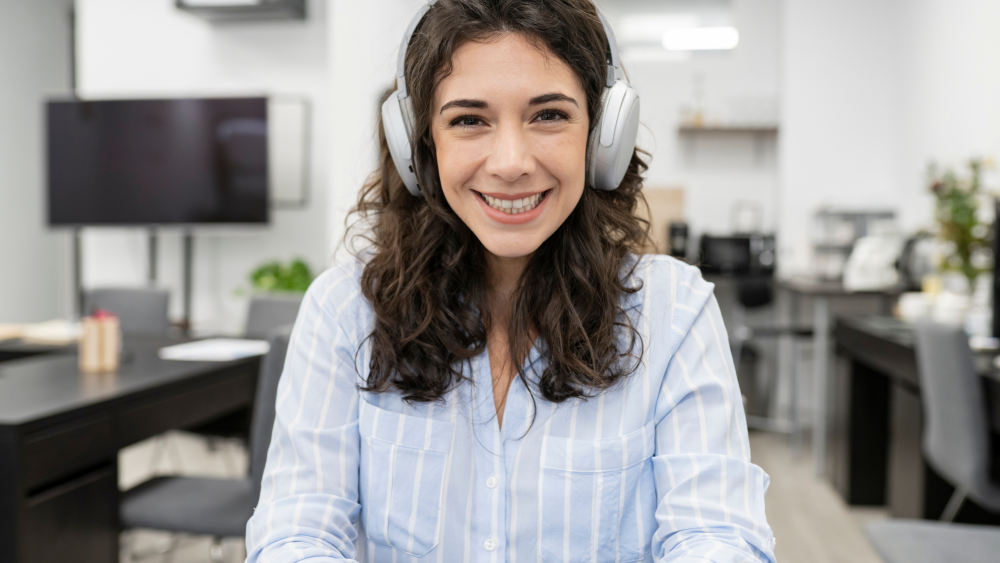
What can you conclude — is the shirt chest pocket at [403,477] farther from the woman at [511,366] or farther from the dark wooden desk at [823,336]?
the dark wooden desk at [823,336]

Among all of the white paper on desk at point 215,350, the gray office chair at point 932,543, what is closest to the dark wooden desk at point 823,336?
the gray office chair at point 932,543

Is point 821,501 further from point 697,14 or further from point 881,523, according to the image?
point 697,14

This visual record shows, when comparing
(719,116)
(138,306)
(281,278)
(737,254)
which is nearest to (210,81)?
(281,278)

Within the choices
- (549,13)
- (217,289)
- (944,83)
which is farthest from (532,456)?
(217,289)

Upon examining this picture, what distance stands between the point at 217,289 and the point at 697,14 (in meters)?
3.92

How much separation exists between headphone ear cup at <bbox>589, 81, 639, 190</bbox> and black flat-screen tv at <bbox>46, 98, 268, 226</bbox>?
3.78m

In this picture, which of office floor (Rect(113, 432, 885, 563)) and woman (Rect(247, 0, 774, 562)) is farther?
office floor (Rect(113, 432, 885, 563))

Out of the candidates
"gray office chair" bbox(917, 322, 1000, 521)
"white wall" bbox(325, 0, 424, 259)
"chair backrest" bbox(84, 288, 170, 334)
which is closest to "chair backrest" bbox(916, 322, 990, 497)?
"gray office chair" bbox(917, 322, 1000, 521)

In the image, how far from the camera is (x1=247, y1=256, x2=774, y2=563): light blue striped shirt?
36.1 inches

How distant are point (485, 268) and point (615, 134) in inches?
10.8

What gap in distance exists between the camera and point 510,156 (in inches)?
34.9

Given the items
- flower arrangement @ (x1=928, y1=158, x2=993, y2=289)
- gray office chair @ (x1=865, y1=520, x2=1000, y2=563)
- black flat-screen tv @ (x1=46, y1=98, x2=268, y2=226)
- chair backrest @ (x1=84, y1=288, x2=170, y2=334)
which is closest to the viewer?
gray office chair @ (x1=865, y1=520, x2=1000, y2=563)

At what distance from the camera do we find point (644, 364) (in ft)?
3.24

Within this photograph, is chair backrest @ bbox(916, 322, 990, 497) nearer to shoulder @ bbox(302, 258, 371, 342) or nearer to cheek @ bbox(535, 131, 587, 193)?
cheek @ bbox(535, 131, 587, 193)
